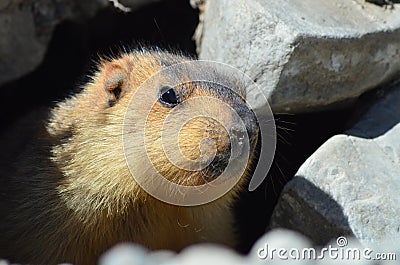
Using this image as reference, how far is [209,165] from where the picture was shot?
11.7ft

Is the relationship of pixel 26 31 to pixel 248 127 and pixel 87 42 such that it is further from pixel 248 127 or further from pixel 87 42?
pixel 248 127

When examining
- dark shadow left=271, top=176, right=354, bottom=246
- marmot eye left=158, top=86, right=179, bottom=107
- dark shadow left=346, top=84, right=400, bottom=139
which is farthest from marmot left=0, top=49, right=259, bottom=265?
dark shadow left=346, top=84, right=400, bottom=139

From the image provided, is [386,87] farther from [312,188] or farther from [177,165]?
[177,165]

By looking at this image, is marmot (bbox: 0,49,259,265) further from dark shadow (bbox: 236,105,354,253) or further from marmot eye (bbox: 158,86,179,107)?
dark shadow (bbox: 236,105,354,253)

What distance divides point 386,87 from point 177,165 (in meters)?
1.61

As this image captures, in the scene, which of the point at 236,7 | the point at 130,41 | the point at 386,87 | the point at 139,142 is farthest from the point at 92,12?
the point at 386,87

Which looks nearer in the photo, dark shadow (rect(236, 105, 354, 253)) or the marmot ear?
the marmot ear

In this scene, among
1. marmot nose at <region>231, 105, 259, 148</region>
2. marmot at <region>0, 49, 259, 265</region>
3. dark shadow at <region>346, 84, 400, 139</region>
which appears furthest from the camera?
dark shadow at <region>346, 84, 400, 139</region>

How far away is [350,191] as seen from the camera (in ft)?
13.0

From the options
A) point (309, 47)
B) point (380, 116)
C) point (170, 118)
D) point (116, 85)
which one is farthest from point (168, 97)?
point (380, 116)

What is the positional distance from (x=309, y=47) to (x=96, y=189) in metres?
1.38

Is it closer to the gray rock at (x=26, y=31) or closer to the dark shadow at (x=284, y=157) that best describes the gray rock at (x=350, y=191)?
the dark shadow at (x=284, y=157)

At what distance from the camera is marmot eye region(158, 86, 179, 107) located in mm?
3838

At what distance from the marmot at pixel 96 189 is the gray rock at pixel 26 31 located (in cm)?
81
